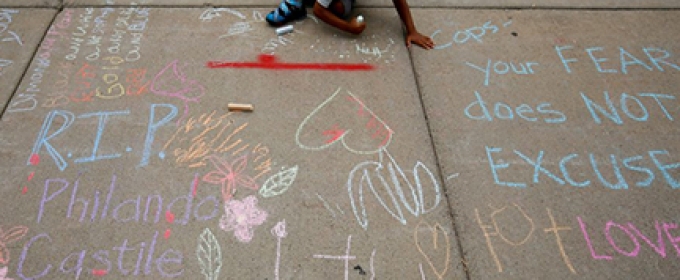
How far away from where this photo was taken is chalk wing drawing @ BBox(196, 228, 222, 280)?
2111 millimetres

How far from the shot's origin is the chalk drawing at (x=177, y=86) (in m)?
2.87

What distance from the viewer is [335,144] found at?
104 inches

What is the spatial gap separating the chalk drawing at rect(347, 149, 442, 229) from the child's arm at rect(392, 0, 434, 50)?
104 cm

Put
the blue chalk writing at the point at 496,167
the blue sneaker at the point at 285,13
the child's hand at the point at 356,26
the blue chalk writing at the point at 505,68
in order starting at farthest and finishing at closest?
the blue sneaker at the point at 285,13 → the child's hand at the point at 356,26 → the blue chalk writing at the point at 505,68 → the blue chalk writing at the point at 496,167

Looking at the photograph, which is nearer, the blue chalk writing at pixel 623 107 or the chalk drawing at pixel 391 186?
the chalk drawing at pixel 391 186

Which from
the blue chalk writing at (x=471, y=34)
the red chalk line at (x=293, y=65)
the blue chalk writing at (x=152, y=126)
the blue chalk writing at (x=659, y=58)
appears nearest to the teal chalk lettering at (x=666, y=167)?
the blue chalk writing at (x=659, y=58)

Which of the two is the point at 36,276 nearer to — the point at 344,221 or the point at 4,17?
the point at 344,221

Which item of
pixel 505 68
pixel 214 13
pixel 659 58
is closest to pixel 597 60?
pixel 659 58

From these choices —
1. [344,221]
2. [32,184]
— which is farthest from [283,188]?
[32,184]

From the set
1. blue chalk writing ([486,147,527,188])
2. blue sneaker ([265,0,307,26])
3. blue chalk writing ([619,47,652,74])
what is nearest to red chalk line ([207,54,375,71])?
blue sneaker ([265,0,307,26])

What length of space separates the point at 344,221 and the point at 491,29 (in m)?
1.99

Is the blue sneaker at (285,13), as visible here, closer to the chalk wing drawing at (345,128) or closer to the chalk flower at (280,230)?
the chalk wing drawing at (345,128)

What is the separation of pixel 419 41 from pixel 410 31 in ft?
0.33

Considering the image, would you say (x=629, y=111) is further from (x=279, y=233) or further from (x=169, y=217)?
(x=169, y=217)
